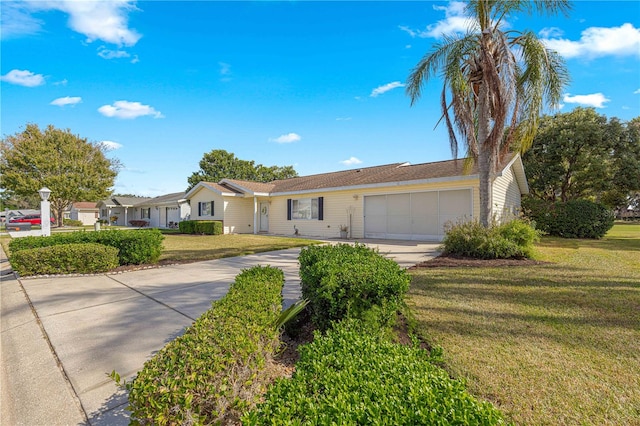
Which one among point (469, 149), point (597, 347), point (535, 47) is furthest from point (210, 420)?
point (535, 47)

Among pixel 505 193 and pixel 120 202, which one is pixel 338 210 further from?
pixel 120 202

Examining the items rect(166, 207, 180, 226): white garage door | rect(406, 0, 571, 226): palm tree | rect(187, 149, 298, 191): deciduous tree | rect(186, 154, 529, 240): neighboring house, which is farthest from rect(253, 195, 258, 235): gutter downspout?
rect(187, 149, 298, 191): deciduous tree

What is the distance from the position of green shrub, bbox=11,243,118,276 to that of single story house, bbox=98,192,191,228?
1781cm

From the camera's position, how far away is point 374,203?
584 inches

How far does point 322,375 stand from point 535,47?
35.5 feet

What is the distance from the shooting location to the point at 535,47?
27.6ft

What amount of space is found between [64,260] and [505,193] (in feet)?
54.5

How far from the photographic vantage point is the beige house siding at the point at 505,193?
1262cm

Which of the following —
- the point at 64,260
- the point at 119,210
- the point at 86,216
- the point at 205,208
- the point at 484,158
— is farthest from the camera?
the point at 86,216

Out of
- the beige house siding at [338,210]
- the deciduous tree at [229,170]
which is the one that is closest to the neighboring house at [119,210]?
the deciduous tree at [229,170]

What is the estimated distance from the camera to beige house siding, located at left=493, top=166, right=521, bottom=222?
12.6 metres

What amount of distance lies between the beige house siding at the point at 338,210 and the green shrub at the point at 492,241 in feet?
13.7

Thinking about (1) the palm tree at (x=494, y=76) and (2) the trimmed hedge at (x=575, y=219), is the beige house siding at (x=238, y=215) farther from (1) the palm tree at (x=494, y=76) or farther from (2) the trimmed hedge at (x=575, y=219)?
(2) the trimmed hedge at (x=575, y=219)

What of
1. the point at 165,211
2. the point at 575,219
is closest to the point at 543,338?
the point at 575,219
